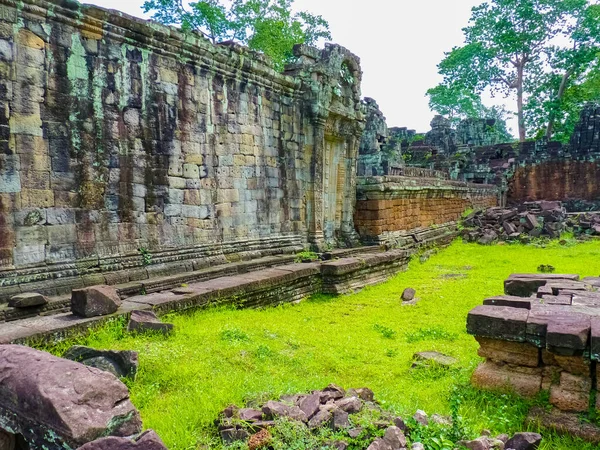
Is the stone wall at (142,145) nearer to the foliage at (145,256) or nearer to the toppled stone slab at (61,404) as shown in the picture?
the foliage at (145,256)

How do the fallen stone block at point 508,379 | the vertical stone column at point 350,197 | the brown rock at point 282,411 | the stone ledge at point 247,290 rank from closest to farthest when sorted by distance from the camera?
the brown rock at point 282,411 < the fallen stone block at point 508,379 < the stone ledge at point 247,290 < the vertical stone column at point 350,197

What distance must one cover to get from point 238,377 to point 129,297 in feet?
8.86

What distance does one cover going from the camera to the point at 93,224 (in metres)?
6.07

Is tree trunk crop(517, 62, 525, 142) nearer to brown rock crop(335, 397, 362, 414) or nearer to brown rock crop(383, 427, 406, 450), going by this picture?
brown rock crop(335, 397, 362, 414)

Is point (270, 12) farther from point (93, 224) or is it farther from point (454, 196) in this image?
point (93, 224)

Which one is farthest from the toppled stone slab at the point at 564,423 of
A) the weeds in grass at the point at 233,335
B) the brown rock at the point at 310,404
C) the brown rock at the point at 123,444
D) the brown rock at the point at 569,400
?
the weeds in grass at the point at 233,335

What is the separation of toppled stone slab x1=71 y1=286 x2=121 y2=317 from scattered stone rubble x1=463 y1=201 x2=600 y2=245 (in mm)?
13769

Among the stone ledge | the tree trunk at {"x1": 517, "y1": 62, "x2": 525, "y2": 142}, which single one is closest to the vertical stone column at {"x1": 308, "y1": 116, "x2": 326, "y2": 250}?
the stone ledge

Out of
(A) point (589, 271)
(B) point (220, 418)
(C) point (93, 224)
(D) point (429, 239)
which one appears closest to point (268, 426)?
(B) point (220, 418)

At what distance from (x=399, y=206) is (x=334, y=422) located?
33.8ft

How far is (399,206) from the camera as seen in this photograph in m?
12.6

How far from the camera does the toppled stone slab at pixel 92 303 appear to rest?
188 inches

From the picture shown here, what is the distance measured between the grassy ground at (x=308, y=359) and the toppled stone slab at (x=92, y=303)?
0.74 ft

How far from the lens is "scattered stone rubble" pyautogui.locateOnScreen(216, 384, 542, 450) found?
2.57 meters
